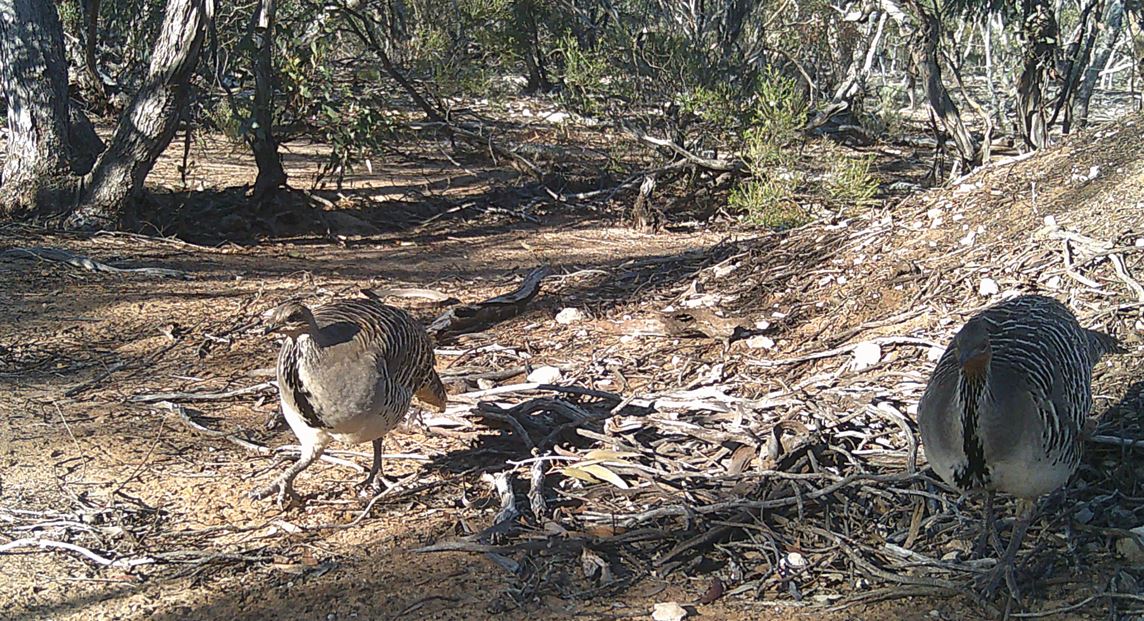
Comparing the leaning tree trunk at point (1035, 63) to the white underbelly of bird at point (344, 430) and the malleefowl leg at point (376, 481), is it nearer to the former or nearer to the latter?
the malleefowl leg at point (376, 481)

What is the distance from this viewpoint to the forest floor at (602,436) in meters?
4.68

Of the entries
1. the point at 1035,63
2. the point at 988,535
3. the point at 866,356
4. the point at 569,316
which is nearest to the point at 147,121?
the point at 569,316

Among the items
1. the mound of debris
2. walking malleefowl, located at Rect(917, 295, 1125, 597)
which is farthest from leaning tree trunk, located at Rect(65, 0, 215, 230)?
walking malleefowl, located at Rect(917, 295, 1125, 597)

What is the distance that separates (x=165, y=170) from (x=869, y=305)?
9.75 m

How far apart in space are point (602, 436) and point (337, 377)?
1669 mm

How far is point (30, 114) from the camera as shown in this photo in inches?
404

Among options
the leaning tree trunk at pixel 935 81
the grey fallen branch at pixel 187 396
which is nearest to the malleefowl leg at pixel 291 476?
the grey fallen branch at pixel 187 396

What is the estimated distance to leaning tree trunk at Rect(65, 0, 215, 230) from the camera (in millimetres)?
10102

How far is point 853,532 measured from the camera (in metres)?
5.01

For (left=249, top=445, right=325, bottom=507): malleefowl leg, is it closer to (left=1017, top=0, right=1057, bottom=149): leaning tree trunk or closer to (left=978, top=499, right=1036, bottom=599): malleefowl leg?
(left=978, top=499, right=1036, bottom=599): malleefowl leg

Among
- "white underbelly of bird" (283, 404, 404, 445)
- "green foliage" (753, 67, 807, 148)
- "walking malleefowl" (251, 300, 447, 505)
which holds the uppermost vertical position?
"green foliage" (753, 67, 807, 148)

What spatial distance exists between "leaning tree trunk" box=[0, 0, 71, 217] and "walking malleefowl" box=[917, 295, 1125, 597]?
9.04 metres

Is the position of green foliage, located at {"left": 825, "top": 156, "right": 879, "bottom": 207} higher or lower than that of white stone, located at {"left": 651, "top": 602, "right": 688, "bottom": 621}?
higher

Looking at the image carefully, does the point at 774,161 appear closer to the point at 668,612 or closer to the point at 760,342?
the point at 760,342
